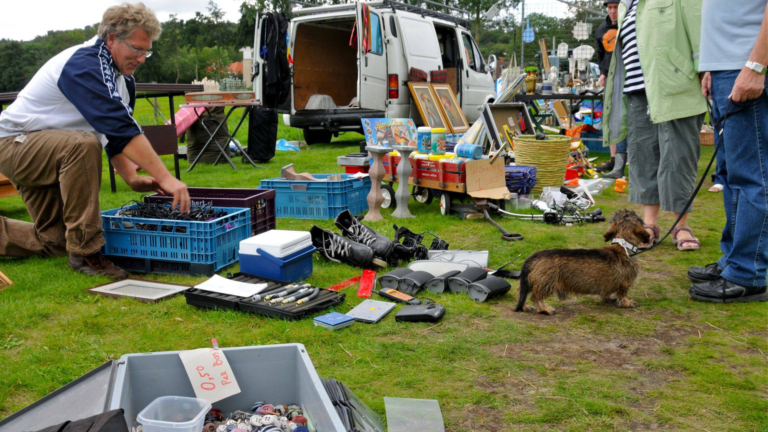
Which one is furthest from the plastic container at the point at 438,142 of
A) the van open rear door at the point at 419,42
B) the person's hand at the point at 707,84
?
the van open rear door at the point at 419,42

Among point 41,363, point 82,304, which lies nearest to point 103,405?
point 41,363

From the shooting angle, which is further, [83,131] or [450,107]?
[450,107]

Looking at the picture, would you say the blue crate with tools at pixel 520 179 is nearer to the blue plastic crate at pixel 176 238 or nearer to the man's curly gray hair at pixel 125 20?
the blue plastic crate at pixel 176 238

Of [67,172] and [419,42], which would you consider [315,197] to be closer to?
[67,172]

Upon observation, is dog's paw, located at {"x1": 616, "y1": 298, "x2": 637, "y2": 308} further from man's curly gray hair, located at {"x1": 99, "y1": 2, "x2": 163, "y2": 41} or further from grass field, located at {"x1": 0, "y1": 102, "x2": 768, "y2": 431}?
man's curly gray hair, located at {"x1": 99, "y1": 2, "x2": 163, "y2": 41}

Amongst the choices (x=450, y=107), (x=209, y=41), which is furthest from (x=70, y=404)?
(x=209, y=41)

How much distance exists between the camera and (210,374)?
1799 mm

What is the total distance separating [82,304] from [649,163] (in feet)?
11.9

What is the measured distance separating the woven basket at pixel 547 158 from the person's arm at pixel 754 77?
317 centimetres

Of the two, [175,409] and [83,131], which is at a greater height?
[83,131]

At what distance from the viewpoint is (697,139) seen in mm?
3900

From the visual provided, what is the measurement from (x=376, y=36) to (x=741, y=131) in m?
6.90

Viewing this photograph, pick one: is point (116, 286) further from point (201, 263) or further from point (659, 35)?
point (659, 35)

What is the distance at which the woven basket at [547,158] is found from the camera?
6.04m
